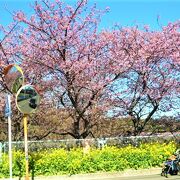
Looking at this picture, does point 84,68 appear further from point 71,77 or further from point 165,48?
point 165,48

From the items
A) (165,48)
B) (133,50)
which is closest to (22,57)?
(133,50)

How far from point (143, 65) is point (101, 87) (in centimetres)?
301

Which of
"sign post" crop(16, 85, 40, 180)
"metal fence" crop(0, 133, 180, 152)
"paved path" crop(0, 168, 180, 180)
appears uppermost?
"sign post" crop(16, 85, 40, 180)

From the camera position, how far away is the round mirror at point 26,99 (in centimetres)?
980

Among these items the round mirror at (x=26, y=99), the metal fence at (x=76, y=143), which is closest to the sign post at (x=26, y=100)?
the round mirror at (x=26, y=99)

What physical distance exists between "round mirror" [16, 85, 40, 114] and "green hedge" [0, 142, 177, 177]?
12.8 feet

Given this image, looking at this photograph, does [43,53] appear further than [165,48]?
No

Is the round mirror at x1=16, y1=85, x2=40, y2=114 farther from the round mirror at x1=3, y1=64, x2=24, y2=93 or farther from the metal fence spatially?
the metal fence

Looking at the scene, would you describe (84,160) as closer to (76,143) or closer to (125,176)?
(125,176)

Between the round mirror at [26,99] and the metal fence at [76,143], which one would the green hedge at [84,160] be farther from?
the round mirror at [26,99]

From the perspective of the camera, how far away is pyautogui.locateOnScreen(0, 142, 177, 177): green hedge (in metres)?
13.4

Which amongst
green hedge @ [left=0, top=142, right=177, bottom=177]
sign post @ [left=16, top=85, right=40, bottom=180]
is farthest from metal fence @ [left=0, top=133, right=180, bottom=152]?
sign post @ [left=16, top=85, right=40, bottom=180]

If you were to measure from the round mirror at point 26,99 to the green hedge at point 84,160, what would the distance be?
3.89 m

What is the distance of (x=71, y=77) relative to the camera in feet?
51.6
